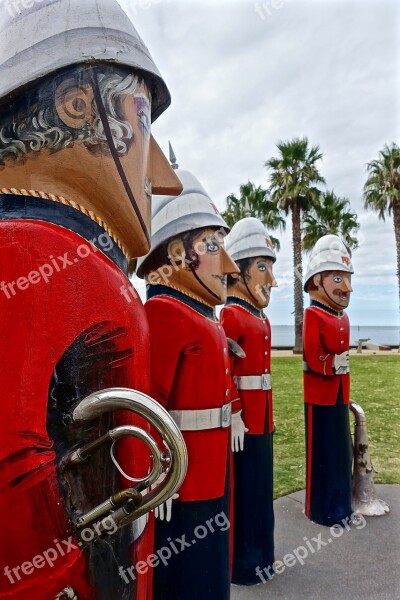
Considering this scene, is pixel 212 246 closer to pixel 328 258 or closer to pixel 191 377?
pixel 191 377

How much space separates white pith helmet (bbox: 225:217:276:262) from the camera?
12.2ft

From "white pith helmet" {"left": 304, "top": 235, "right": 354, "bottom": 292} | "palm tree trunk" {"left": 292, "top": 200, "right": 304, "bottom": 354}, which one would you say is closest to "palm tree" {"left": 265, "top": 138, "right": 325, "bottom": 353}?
"palm tree trunk" {"left": 292, "top": 200, "right": 304, "bottom": 354}

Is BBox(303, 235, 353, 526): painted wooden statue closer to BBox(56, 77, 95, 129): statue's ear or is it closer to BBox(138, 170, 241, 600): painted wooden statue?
BBox(138, 170, 241, 600): painted wooden statue

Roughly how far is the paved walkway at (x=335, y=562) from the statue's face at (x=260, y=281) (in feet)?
6.33

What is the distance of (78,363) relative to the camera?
131 centimetres

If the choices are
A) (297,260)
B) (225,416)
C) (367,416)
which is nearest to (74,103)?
(225,416)

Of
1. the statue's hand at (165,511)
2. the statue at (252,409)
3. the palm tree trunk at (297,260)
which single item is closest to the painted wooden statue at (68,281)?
the statue's hand at (165,511)

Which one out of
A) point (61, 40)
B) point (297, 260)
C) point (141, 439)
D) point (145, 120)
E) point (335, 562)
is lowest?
point (335, 562)

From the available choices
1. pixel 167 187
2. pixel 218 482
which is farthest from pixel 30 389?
pixel 218 482

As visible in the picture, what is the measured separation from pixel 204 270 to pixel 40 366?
132 centimetres

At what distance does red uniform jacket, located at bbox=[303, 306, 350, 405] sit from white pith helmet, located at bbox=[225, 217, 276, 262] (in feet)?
2.89

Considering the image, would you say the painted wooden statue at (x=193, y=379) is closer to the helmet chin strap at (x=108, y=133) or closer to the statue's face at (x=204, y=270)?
the statue's face at (x=204, y=270)

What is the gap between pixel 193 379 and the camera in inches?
92.4

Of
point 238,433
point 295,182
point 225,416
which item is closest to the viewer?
point 225,416
